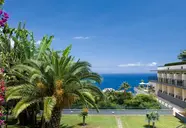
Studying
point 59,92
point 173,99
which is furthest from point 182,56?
point 59,92

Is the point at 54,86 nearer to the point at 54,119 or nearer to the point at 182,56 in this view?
the point at 54,119

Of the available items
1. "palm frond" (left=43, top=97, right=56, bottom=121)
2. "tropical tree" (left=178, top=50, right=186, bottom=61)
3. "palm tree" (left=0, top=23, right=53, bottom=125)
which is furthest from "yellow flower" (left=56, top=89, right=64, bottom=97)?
"tropical tree" (left=178, top=50, right=186, bottom=61)

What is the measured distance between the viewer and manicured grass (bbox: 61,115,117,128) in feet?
70.1

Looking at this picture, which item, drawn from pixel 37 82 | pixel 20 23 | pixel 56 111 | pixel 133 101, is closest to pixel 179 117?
pixel 133 101

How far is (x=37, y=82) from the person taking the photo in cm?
1395

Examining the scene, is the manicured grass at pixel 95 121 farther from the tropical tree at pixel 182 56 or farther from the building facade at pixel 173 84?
the tropical tree at pixel 182 56

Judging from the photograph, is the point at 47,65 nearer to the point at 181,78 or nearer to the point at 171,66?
the point at 181,78

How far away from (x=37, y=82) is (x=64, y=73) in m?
1.77

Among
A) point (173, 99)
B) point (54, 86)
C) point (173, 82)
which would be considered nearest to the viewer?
point (54, 86)

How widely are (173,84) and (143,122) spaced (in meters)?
17.3

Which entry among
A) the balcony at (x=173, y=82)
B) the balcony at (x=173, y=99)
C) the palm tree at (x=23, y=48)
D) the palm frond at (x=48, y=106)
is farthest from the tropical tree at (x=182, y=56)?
the palm frond at (x=48, y=106)

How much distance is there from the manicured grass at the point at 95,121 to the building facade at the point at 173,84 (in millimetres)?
13285

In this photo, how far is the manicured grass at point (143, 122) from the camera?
2159 centimetres

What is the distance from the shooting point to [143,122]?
23.1 m
